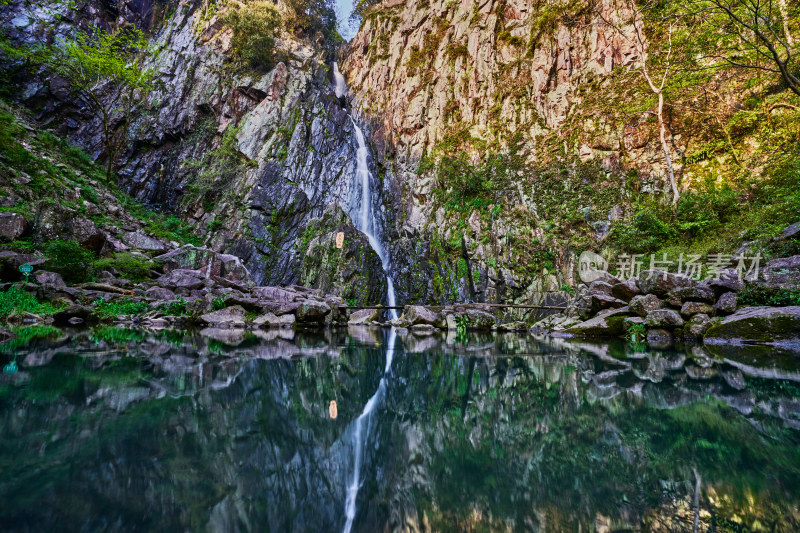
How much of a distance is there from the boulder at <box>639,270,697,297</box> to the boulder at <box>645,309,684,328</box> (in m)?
0.67

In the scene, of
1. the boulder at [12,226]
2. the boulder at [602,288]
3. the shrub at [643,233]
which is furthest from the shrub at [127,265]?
the shrub at [643,233]

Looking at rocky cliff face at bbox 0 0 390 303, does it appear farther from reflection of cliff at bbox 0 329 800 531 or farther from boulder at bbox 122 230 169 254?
reflection of cliff at bbox 0 329 800 531

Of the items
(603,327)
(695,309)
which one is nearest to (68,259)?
(603,327)

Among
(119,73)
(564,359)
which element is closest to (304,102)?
(119,73)

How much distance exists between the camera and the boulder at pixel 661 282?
729cm

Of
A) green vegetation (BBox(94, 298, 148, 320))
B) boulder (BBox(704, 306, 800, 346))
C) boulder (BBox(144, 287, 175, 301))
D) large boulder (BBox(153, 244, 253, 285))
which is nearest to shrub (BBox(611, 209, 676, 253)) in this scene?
boulder (BBox(704, 306, 800, 346))

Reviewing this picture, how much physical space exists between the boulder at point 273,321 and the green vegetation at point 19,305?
4.30 meters

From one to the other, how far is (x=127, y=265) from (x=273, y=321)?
6237 millimetres

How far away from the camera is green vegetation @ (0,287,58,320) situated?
23.1 ft

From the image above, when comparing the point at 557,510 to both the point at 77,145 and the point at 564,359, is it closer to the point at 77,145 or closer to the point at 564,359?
the point at 564,359

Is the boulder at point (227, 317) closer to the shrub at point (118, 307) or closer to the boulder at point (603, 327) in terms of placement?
the shrub at point (118, 307)

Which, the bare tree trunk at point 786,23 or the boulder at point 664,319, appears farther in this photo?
the bare tree trunk at point 786,23

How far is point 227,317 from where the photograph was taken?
31.4 ft

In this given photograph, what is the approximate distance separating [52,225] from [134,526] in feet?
47.4
